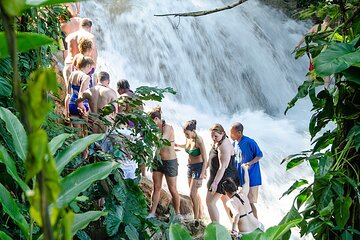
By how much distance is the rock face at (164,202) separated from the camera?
6168mm

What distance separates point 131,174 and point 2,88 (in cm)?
320

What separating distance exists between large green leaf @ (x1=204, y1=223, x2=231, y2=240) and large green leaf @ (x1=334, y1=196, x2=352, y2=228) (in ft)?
3.44

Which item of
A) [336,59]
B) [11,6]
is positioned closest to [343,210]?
[336,59]

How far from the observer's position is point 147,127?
2.81 meters

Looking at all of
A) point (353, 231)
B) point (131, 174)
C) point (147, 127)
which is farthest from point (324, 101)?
point (131, 174)

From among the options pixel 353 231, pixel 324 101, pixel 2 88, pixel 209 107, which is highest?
pixel 2 88

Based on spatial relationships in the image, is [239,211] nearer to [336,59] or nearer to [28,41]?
[336,59]

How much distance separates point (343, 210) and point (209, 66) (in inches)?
383

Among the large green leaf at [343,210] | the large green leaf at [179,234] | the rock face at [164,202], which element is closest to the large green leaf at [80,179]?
the large green leaf at [179,234]

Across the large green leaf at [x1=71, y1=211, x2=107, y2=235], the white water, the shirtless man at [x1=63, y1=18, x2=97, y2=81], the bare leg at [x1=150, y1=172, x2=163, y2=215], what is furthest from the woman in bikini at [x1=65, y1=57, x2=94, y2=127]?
the large green leaf at [x1=71, y1=211, x2=107, y2=235]

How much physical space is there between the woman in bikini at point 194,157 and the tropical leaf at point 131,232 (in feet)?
11.1

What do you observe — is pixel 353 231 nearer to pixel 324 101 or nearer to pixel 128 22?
pixel 324 101

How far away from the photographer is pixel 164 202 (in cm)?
629

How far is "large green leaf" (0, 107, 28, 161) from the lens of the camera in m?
0.84
